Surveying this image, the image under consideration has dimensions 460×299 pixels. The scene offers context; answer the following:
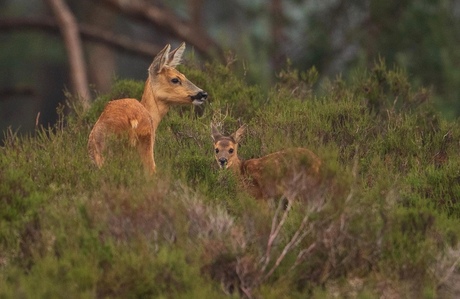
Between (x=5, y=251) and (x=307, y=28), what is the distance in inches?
841

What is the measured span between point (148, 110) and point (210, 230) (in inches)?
128

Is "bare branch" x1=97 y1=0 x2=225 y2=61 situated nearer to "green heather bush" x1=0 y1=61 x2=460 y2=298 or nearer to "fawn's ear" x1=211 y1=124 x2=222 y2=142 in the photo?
"fawn's ear" x1=211 y1=124 x2=222 y2=142

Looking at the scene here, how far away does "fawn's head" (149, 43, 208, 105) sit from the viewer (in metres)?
13.4

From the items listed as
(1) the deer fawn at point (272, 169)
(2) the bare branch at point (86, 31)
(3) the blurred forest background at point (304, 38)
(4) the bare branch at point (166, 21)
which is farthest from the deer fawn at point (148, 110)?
(2) the bare branch at point (86, 31)

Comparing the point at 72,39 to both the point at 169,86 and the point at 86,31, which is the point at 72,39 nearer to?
the point at 86,31

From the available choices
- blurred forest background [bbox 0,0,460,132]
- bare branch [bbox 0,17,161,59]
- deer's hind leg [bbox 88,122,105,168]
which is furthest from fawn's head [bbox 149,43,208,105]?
bare branch [bbox 0,17,161,59]

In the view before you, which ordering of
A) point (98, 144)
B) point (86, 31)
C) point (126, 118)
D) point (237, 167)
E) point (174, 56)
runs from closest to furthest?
point (98, 144) → point (126, 118) → point (237, 167) → point (174, 56) → point (86, 31)

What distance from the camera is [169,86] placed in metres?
13.4

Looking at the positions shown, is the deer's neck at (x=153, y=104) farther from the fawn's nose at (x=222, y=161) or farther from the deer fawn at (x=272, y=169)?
the fawn's nose at (x=222, y=161)

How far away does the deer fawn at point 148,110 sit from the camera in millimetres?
11898

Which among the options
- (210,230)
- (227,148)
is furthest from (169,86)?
(210,230)

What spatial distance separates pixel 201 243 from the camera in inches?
395

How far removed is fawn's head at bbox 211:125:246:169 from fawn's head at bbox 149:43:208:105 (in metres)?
0.67

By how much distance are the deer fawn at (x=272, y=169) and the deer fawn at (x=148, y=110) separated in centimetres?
59
